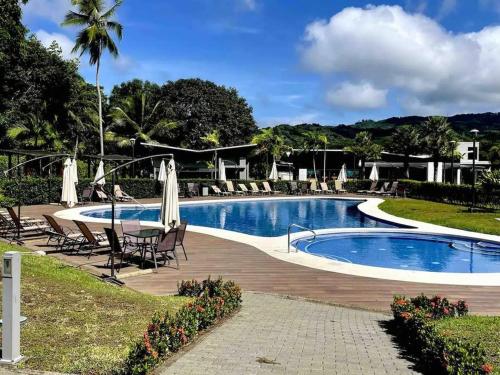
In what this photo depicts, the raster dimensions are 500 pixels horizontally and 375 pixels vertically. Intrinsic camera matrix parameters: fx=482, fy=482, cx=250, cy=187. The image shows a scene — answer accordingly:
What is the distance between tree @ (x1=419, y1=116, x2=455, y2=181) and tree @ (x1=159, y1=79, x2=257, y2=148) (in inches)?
770

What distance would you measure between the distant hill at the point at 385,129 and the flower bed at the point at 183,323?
4431 cm

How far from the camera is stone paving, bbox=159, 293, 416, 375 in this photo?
4379 mm

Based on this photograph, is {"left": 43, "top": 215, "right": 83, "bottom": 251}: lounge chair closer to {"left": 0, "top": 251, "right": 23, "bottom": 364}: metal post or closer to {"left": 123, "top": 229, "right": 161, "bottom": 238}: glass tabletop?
{"left": 123, "top": 229, "right": 161, "bottom": 238}: glass tabletop

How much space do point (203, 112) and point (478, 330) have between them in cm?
4930

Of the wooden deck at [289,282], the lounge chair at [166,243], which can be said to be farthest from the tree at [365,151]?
the lounge chair at [166,243]

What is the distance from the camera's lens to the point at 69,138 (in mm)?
37375

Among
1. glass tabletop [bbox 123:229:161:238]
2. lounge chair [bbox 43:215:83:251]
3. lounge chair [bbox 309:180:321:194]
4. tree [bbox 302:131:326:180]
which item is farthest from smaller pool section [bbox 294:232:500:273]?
tree [bbox 302:131:326:180]

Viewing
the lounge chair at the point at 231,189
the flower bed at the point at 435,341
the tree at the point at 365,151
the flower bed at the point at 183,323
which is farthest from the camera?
the tree at the point at 365,151

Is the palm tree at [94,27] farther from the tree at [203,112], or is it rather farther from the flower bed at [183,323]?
the flower bed at [183,323]

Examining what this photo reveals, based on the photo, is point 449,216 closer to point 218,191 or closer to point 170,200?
point 170,200

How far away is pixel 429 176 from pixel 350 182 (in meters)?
8.54

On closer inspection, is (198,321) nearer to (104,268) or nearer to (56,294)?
(56,294)

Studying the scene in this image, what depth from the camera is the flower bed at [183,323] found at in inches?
162

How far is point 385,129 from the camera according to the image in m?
113
